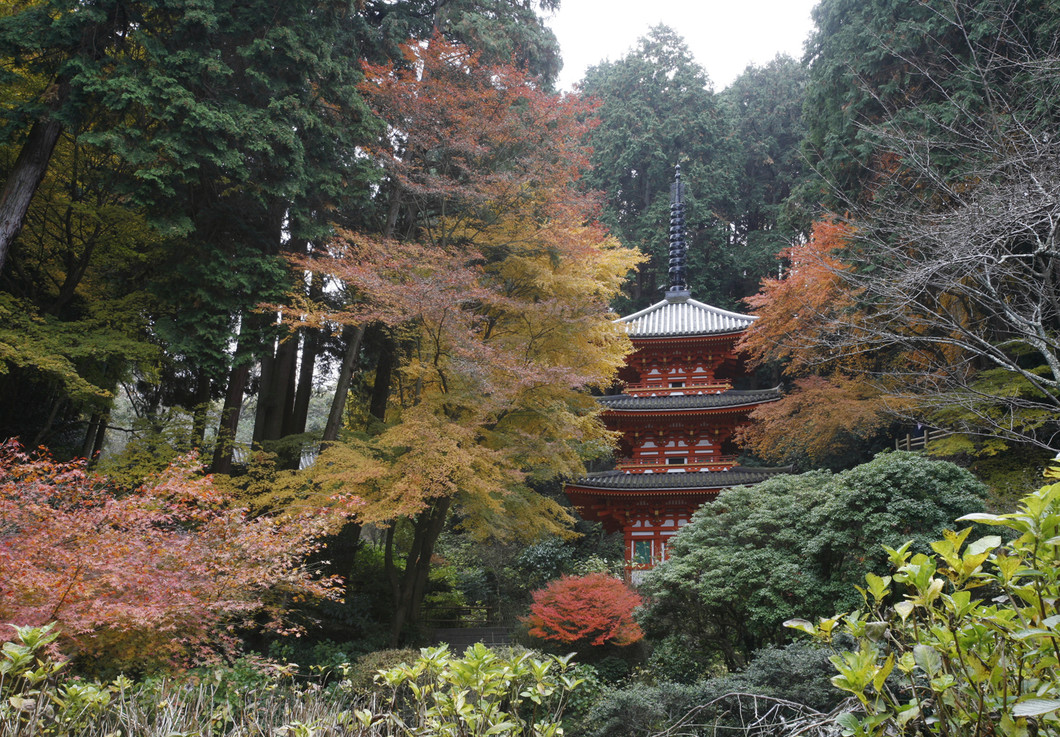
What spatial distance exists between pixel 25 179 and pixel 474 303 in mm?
6387

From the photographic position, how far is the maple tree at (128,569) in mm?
5152

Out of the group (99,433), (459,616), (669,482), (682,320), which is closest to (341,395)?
(99,433)

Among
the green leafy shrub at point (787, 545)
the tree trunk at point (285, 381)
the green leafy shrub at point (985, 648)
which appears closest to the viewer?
the green leafy shrub at point (985, 648)

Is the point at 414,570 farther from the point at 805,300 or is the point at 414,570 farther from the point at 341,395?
Result: the point at 805,300

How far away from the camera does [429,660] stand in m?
2.15

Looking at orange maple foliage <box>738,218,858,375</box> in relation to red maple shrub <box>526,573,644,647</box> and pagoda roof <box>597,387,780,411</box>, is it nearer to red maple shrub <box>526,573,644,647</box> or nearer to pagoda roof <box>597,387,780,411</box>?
pagoda roof <box>597,387,780,411</box>

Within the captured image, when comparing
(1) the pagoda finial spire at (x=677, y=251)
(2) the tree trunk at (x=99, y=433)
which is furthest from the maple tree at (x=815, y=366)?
(2) the tree trunk at (x=99, y=433)

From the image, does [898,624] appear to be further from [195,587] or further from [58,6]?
[58,6]

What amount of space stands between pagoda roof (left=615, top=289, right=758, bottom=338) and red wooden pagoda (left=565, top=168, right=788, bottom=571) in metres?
0.03

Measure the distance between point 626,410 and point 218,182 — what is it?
9.45 metres

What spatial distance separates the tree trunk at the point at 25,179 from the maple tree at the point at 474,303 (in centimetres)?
380

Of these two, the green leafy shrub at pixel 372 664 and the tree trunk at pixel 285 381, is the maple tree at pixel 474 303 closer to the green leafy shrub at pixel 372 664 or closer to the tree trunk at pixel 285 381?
the green leafy shrub at pixel 372 664

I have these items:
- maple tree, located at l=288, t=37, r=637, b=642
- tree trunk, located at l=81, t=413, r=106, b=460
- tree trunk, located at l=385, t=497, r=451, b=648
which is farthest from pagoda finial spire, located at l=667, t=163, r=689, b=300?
tree trunk, located at l=81, t=413, r=106, b=460

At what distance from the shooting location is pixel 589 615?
961 cm
